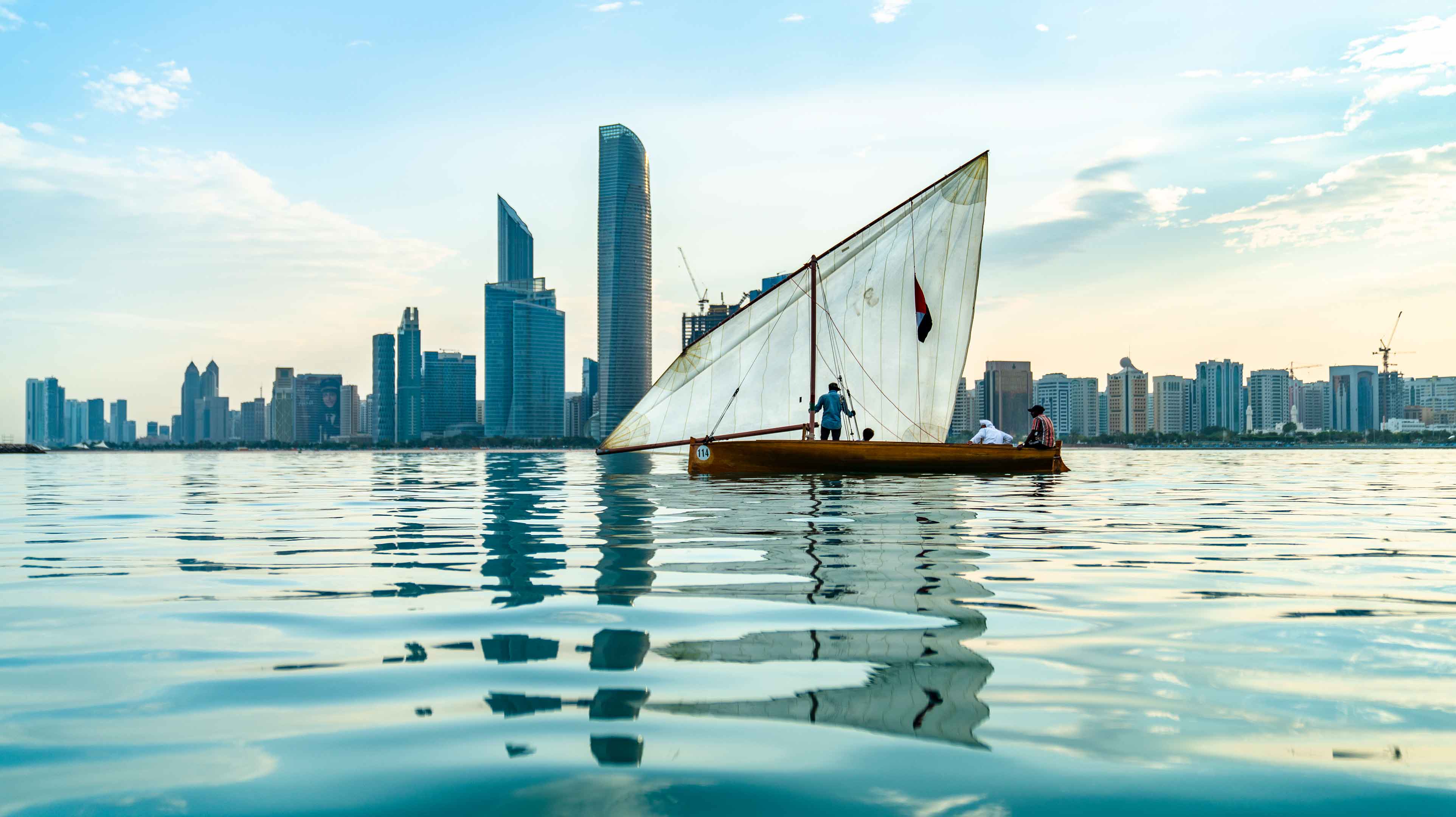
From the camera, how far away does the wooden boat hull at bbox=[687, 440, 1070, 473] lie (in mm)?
22516

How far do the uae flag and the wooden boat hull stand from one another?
447 centimetres

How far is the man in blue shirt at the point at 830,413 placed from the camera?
79.9 feet

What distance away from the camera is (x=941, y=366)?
2803 cm

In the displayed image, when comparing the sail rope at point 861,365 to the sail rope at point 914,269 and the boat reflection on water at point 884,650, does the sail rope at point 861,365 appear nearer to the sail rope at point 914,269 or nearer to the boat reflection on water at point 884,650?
the sail rope at point 914,269

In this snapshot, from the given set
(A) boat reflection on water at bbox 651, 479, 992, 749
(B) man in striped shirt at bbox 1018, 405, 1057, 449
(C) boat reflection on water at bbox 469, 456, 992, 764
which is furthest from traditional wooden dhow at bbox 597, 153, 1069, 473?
(A) boat reflection on water at bbox 651, 479, 992, 749

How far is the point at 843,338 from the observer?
2689 cm

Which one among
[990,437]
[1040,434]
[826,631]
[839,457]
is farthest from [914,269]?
[826,631]

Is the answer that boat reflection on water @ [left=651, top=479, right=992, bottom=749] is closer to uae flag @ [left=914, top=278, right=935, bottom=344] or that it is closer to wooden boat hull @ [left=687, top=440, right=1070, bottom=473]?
wooden boat hull @ [left=687, top=440, right=1070, bottom=473]

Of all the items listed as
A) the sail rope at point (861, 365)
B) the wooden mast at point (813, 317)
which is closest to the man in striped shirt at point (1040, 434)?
the sail rope at point (861, 365)

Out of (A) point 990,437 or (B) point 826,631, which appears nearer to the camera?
(B) point 826,631

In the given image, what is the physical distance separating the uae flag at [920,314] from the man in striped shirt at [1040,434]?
3.67m

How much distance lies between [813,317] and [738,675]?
72.6 ft

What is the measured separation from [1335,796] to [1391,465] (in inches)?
1914

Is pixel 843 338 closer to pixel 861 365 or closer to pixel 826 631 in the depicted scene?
pixel 861 365
